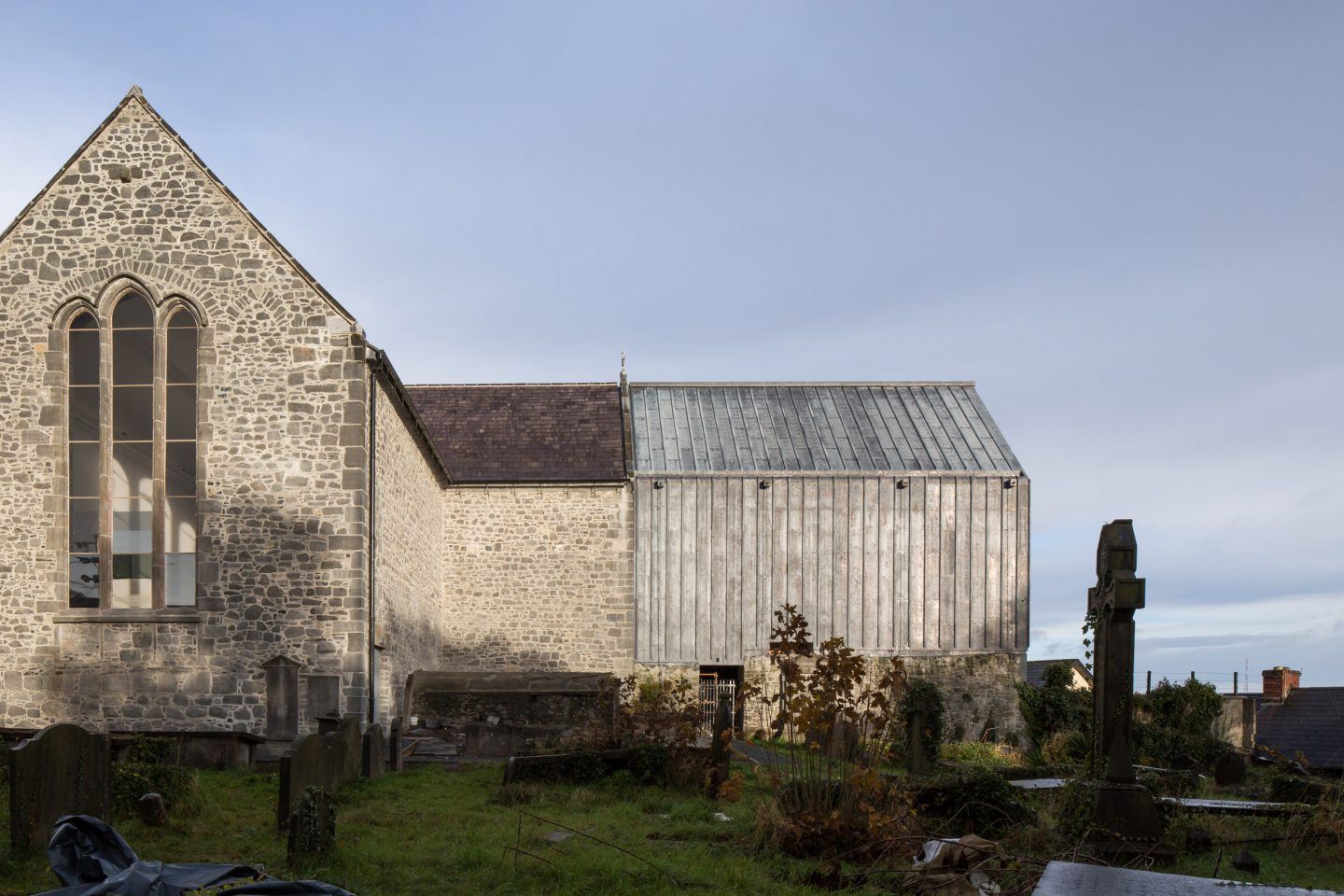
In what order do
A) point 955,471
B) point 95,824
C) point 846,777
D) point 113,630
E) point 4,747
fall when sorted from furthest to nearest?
1. point 955,471
2. point 113,630
3. point 4,747
4. point 846,777
5. point 95,824

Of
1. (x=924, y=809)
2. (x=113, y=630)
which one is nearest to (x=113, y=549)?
(x=113, y=630)

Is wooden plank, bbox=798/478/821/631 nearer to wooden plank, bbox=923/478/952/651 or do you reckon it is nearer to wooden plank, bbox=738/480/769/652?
wooden plank, bbox=738/480/769/652

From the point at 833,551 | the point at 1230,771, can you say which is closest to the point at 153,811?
the point at 1230,771

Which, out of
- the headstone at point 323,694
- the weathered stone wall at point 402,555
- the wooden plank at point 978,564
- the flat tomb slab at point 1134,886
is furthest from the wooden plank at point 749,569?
the flat tomb slab at point 1134,886

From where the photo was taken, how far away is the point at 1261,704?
1198 inches

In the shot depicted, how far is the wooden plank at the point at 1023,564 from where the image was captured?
24.7m

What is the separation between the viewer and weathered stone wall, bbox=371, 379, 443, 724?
17406 millimetres

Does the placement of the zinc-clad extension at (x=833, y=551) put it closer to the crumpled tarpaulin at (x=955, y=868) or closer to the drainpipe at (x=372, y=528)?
the drainpipe at (x=372, y=528)

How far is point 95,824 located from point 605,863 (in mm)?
3678

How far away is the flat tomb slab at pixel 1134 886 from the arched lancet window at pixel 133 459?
45.2ft

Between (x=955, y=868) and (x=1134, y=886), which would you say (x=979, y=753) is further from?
(x=1134, y=886)

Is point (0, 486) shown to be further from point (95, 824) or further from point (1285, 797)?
point (1285, 797)

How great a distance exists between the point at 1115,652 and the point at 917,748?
7053mm

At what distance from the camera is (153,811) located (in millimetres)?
9883
